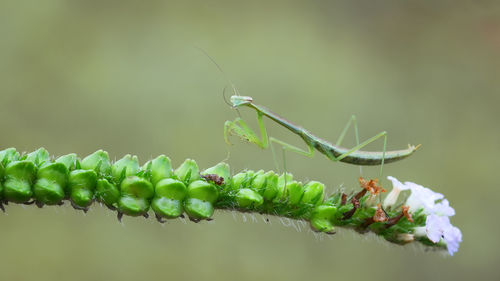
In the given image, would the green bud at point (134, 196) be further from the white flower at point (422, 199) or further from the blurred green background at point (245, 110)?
the blurred green background at point (245, 110)

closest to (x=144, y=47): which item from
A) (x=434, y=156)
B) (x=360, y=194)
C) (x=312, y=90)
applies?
(x=312, y=90)

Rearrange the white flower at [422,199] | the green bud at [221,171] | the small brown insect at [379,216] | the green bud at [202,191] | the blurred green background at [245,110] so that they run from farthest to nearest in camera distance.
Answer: the blurred green background at [245,110]
the white flower at [422,199]
the small brown insect at [379,216]
the green bud at [221,171]
the green bud at [202,191]

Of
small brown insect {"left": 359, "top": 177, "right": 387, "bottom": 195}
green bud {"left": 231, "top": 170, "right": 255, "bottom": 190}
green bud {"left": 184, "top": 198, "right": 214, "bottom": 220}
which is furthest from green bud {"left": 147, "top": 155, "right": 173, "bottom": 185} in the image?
small brown insect {"left": 359, "top": 177, "right": 387, "bottom": 195}

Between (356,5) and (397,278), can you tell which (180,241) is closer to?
(397,278)

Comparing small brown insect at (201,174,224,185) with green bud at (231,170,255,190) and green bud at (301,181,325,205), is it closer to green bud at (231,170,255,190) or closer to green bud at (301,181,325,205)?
green bud at (231,170,255,190)

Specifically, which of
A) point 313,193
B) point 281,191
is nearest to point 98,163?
point 281,191

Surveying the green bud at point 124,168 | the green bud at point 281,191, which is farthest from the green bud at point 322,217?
the green bud at point 124,168

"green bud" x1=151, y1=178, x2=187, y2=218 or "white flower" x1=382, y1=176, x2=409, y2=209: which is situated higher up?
"green bud" x1=151, y1=178, x2=187, y2=218
